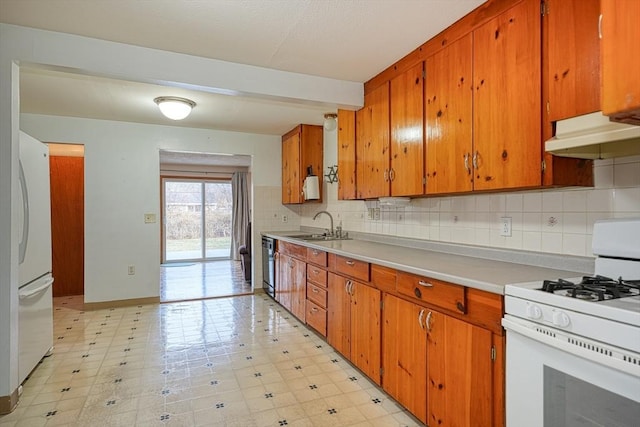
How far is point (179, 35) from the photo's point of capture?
2.24 metres

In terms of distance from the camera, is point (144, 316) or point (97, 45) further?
point (144, 316)

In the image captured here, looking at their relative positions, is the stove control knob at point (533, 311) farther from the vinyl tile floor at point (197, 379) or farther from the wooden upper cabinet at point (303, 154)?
the wooden upper cabinet at point (303, 154)

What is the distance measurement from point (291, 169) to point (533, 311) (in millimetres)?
4035

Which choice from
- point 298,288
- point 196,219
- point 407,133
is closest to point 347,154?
point 407,133

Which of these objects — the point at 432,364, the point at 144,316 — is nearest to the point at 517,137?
the point at 432,364

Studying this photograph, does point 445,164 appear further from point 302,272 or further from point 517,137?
point 302,272

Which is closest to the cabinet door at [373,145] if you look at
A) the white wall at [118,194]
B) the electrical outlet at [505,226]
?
the electrical outlet at [505,226]

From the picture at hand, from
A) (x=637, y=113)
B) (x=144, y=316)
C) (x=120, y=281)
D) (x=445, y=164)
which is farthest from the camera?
(x=120, y=281)

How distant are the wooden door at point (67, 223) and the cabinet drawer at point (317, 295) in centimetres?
386

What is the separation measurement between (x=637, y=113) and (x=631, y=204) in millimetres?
657

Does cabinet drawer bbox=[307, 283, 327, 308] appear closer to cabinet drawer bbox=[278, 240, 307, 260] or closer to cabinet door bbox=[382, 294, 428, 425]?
cabinet drawer bbox=[278, 240, 307, 260]

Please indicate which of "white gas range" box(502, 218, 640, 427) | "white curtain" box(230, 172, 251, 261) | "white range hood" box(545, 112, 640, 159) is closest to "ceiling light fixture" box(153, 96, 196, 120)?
"white range hood" box(545, 112, 640, 159)

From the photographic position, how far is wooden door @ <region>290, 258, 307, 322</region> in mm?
3573

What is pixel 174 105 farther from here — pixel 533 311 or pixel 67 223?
pixel 533 311
